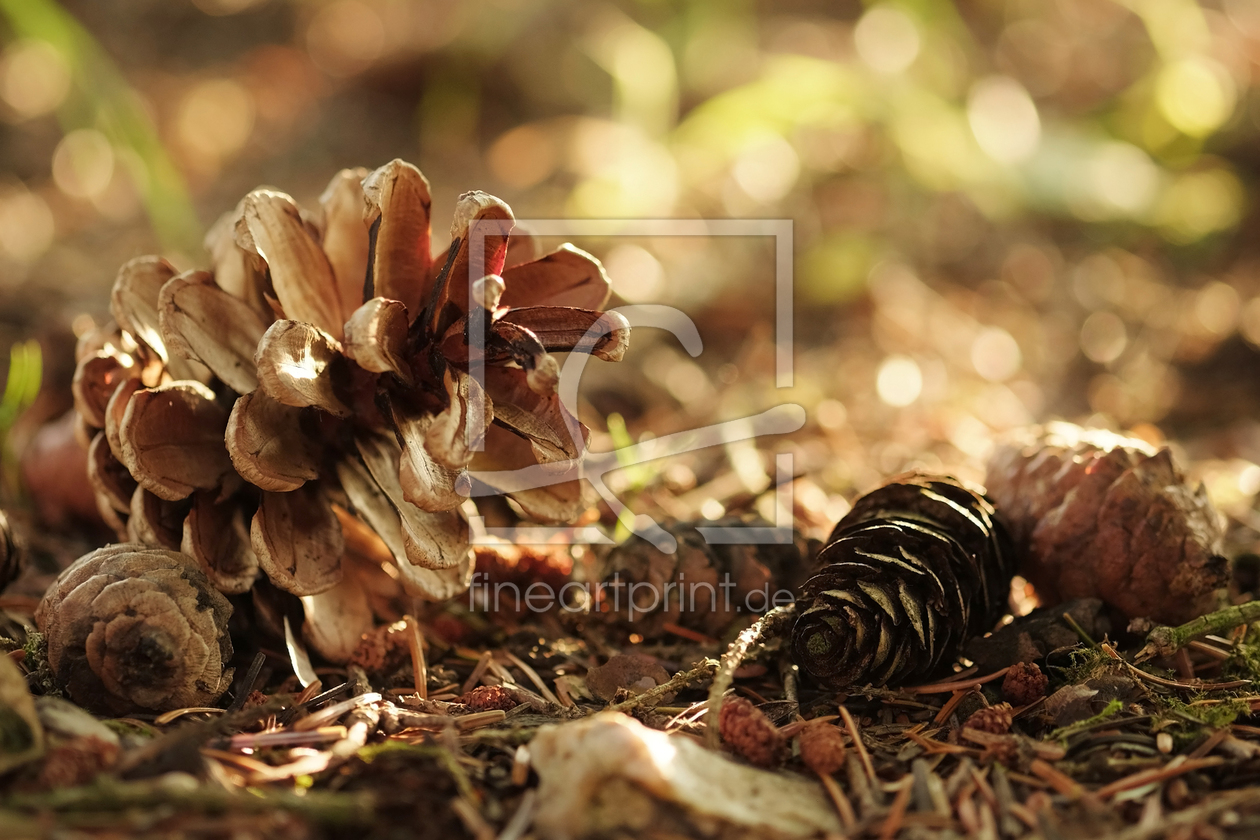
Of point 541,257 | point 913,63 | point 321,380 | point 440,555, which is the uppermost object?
point 913,63

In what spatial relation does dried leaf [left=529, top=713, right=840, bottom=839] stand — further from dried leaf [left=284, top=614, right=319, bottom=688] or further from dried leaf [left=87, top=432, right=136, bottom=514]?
dried leaf [left=87, top=432, right=136, bottom=514]

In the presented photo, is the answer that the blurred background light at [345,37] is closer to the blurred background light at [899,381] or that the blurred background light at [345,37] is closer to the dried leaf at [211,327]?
the blurred background light at [899,381]

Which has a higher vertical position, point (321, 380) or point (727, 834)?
point (321, 380)

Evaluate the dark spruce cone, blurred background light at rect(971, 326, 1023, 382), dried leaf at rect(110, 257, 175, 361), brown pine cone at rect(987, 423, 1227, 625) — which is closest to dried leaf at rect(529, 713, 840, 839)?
the dark spruce cone

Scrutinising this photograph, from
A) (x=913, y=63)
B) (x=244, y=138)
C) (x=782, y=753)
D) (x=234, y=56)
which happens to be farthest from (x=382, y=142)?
(x=782, y=753)

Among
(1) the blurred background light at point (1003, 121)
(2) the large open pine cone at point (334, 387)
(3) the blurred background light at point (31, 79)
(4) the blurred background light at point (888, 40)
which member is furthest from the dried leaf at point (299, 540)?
(3) the blurred background light at point (31, 79)

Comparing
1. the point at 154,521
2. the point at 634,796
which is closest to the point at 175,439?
the point at 154,521

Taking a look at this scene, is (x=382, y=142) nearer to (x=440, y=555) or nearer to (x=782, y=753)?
(x=440, y=555)
